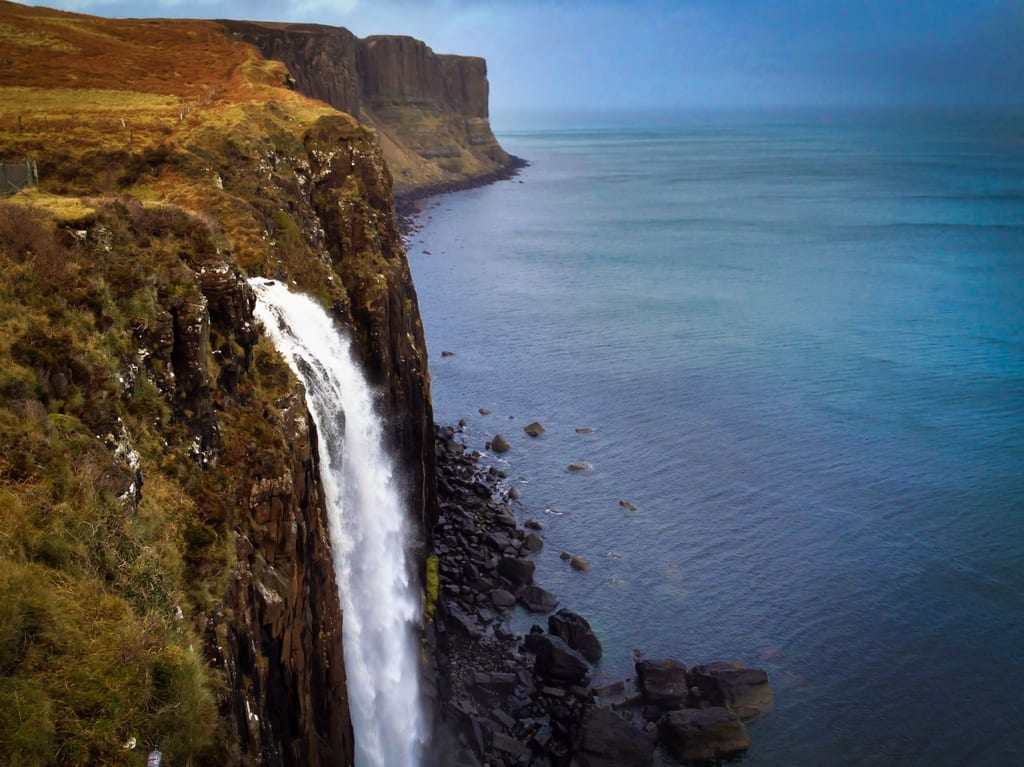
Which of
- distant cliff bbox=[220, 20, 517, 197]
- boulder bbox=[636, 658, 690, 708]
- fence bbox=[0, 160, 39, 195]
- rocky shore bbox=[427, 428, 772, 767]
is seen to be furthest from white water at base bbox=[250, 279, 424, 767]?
distant cliff bbox=[220, 20, 517, 197]

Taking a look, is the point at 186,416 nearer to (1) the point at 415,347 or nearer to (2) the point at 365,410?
(2) the point at 365,410

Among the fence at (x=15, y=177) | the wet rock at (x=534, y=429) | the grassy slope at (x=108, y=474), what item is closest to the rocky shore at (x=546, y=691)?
the grassy slope at (x=108, y=474)

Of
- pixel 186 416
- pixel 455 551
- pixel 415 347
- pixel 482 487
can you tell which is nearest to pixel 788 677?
pixel 455 551

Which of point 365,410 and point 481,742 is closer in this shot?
point 481,742

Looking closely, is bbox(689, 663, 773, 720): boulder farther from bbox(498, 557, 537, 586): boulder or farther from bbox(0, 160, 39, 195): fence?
bbox(0, 160, 39, 195): fence

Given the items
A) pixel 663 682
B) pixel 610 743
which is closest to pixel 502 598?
pixel 663 682

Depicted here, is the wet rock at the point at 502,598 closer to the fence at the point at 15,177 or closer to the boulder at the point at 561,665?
the boulder at the point at 561,665
